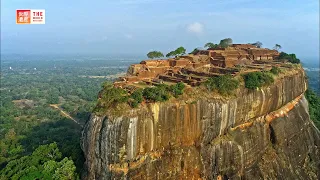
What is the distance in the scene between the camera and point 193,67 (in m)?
34.2

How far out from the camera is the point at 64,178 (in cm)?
2433

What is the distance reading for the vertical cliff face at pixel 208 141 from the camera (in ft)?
68.0

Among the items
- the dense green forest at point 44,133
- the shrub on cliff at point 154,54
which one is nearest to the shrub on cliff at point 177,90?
the dense green forest at point 44,133

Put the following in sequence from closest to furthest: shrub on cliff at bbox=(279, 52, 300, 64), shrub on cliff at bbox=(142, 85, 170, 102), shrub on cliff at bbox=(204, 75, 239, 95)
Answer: shrub on cliff at bbox=(142, 85, 170, 102) → shrub on cliff at bbox=(204, 75, 239, 95) → shrub on cliff at bbox=(279, 52, 300, 64)

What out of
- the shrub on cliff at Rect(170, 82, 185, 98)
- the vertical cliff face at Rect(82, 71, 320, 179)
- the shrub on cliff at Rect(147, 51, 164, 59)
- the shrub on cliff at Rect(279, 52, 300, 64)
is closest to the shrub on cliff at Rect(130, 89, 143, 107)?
the vertical cliff face at Rect(82, 71, 320, 179)

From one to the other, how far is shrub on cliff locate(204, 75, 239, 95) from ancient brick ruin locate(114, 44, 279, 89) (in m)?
1.22

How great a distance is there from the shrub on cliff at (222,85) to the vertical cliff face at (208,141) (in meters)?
0.90

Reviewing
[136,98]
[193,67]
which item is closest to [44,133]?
[193,67]

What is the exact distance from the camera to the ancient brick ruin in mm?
28172

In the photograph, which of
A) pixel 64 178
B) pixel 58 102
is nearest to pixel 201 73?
pixel 64 178

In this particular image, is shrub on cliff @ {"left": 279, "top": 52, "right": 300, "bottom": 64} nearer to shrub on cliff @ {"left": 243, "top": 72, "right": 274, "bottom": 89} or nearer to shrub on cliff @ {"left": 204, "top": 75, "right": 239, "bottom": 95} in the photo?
shrub on cliff @ {"left": 243, "top": 72, "right": 274, "bottom": 89}

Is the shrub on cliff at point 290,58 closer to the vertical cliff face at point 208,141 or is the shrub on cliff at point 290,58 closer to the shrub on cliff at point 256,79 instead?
the vertical cliff face at point 208,141

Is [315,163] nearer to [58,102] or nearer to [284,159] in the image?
[284,159]

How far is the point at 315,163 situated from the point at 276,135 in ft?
21.5
